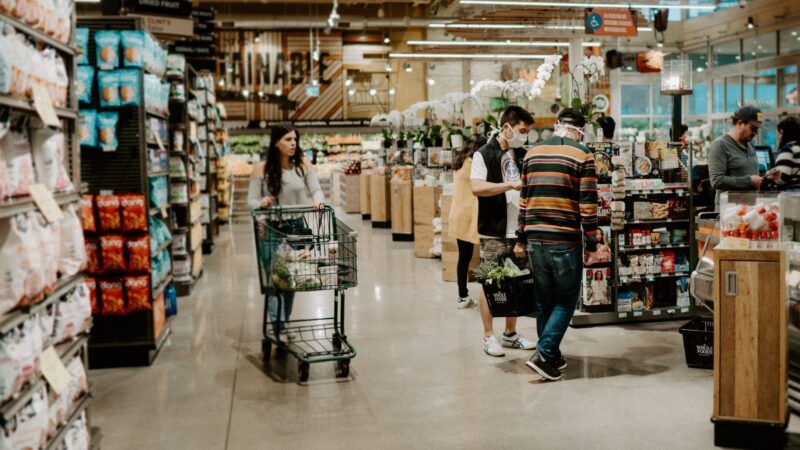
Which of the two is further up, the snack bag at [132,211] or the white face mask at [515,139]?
the white face mask at [515,139]

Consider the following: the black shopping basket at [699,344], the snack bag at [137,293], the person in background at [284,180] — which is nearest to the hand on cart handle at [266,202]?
the person in background at [284,180]

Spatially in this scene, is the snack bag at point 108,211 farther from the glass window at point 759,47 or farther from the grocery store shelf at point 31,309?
the glass window at point 759,47

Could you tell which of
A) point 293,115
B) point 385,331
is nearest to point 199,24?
point 385,331

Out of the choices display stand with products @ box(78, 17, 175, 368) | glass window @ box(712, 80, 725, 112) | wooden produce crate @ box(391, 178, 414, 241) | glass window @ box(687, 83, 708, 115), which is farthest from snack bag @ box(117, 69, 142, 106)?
glass window @ box(687, 83, 708, 115)

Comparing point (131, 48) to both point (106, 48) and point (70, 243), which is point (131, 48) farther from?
point (70, 243)

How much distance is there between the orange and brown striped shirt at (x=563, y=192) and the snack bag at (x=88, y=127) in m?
2.78

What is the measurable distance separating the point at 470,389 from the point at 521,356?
85 centimetres

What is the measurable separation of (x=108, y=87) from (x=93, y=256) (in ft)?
3.55

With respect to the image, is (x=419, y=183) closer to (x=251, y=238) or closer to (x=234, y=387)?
(x=251, y=238)

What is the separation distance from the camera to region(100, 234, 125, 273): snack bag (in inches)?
195

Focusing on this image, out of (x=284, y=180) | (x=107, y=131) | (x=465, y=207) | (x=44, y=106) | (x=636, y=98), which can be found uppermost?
(x=636, y=98)

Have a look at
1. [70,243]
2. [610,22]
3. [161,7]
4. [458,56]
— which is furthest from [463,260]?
[458,56]

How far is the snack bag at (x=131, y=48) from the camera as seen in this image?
16.3 ft

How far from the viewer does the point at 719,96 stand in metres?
20.5
